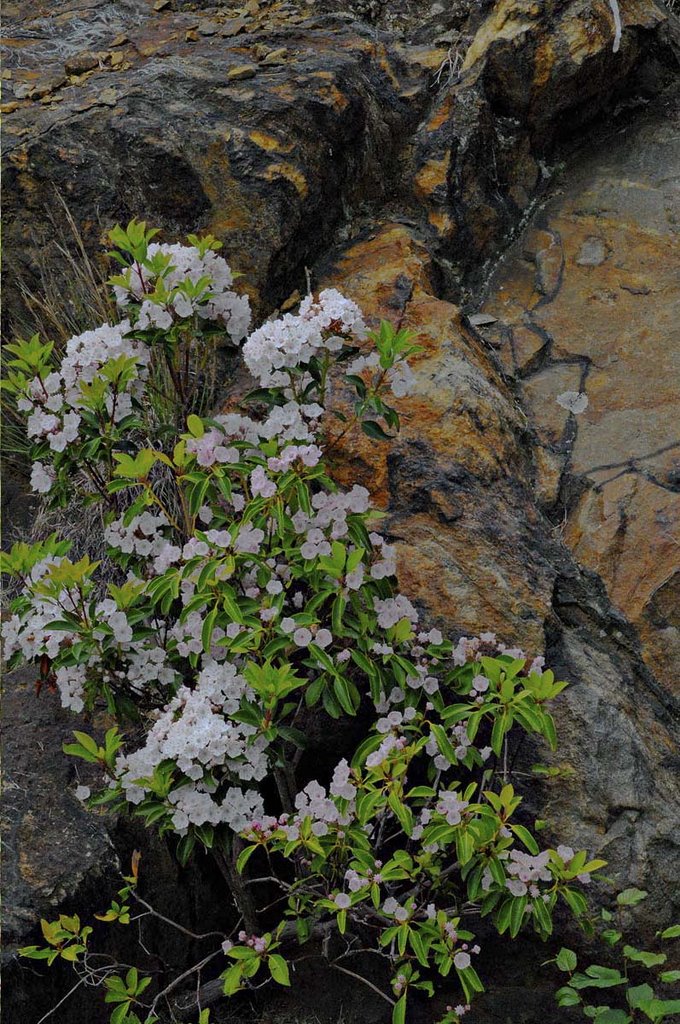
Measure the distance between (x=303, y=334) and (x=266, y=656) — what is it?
26.6 inches

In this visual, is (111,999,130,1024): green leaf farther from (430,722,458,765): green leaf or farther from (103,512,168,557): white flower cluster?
(103,512,168,557): white flower cluster

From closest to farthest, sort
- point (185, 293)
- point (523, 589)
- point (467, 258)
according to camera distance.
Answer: point (185, 293), point (523, 589), point (467, 258)

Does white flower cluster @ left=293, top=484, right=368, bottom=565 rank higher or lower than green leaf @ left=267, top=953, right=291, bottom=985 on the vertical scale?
higher

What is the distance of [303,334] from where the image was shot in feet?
6.58

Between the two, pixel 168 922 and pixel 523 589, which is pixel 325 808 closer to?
pixel 168 922

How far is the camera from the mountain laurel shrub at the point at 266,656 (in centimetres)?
194

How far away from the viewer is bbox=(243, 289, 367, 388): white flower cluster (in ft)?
6.58

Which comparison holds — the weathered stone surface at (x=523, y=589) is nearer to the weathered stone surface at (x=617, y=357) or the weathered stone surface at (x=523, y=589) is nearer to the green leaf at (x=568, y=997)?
the weathered stone surface at (x=617, y=357)

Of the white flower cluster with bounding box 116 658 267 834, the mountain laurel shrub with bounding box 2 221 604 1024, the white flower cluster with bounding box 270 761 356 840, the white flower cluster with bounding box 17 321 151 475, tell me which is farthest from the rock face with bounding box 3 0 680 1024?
the white flower cluster with bounding box 17 321 151 475

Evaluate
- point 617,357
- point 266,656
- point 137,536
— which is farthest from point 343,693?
point 617,357

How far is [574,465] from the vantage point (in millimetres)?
2812

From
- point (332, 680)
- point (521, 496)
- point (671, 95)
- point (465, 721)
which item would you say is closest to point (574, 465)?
point (521, 496)

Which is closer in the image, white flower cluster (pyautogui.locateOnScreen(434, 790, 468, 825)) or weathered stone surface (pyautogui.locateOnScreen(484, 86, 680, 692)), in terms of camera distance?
white flower cluster (pyautogui.locateOnScreen(434, 790, 468, 825))

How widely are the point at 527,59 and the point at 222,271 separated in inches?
67.7
